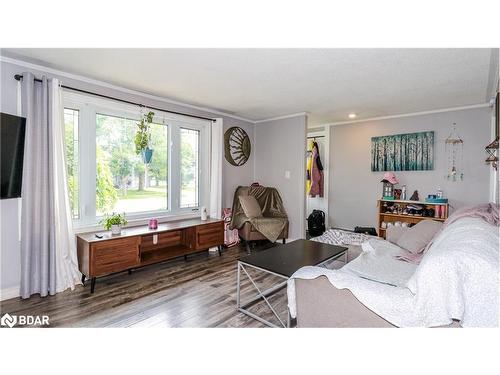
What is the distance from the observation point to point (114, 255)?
2719 millimetres

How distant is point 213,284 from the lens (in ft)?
9.34

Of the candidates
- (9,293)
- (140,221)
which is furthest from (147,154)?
(9,293)

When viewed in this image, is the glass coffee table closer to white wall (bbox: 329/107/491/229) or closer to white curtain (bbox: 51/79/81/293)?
white curtain (bbox: 51/79/81/293)

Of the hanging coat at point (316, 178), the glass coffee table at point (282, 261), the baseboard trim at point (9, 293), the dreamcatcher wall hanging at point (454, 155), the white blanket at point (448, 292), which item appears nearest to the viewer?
the white blanket at point (448, 292)

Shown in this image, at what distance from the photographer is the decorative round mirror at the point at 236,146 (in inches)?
180

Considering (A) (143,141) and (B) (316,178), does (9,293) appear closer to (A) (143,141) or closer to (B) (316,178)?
(A) (143,141)

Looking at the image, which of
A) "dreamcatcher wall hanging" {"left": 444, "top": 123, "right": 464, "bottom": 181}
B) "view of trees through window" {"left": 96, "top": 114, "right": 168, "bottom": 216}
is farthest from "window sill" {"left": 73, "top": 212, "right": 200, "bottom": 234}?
"dreamcatcher wall hanging" {"left": 444, "top": 123, "right": 464, "bottom": 181}

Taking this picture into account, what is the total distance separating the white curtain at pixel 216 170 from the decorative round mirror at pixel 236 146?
0.37 m

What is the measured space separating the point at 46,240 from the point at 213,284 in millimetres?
1670

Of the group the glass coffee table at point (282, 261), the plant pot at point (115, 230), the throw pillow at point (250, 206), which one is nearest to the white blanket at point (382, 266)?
the glass coffee table at point (282, 261)

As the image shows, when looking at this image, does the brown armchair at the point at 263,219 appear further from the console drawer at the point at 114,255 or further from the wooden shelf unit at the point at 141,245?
the console drawer at the point at 114,255

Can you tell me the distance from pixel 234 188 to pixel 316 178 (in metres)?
1.79
